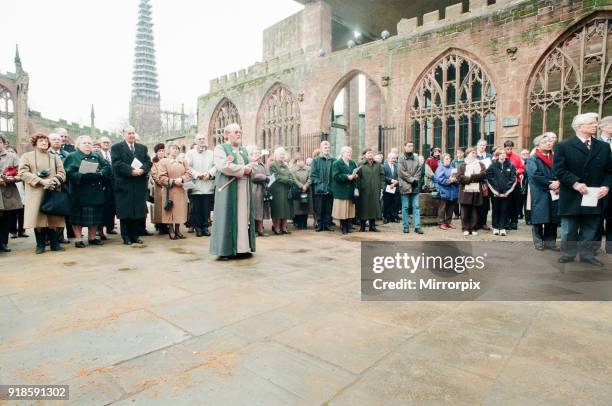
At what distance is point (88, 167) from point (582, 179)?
711 centimetres

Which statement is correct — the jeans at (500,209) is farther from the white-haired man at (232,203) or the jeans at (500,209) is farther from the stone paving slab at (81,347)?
the stone paving slab at (81,347)

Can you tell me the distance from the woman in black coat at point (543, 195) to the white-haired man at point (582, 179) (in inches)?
31.2

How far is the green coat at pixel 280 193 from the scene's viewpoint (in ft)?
24.9

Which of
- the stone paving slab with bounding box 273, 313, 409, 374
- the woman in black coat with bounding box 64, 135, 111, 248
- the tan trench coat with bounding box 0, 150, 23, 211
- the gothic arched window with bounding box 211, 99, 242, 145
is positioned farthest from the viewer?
the gothic arched window with bounding box 211, 99, 242, 145

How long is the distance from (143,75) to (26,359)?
8682 cm

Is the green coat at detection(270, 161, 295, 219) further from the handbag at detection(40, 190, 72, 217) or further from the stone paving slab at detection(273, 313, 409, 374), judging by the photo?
the stone paving slab at detection(273, 313, 409, 374)

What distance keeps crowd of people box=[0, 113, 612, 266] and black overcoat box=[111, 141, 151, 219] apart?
0.7 inches

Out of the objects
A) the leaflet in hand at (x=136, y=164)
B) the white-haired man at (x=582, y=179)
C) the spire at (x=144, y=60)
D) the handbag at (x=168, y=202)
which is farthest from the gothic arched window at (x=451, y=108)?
the spire at (x=144, y=60)

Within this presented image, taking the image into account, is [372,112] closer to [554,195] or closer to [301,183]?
[301,183]

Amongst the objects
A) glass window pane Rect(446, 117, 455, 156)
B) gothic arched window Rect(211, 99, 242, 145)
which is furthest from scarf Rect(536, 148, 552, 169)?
gothic arched window Rect(211, 99, 242, 145)

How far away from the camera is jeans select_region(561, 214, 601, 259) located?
4.61 meters

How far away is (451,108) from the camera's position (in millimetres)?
13414

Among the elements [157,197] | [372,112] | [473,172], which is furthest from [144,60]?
[473,172]

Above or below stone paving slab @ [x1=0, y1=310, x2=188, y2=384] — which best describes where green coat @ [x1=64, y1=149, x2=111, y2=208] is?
above
